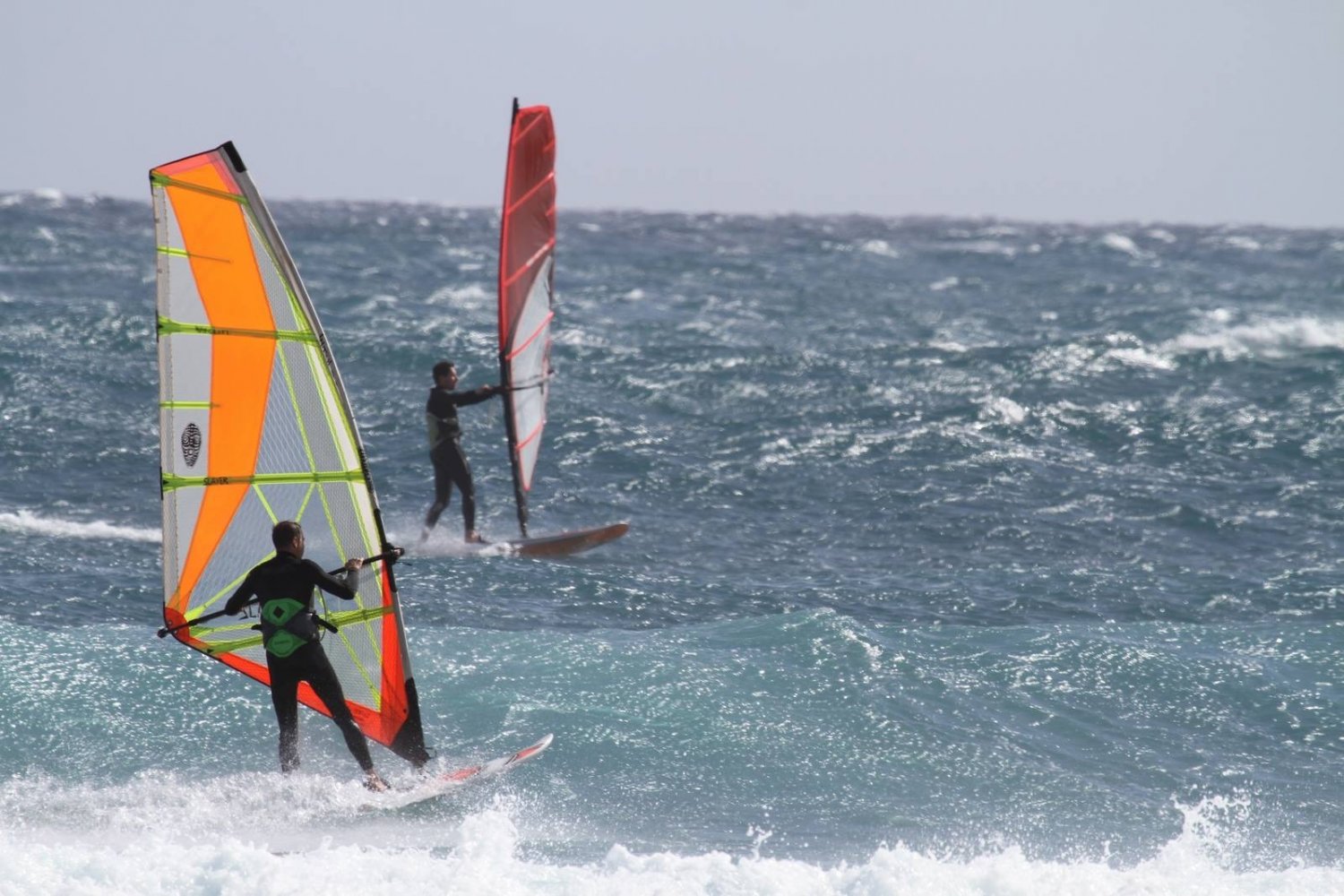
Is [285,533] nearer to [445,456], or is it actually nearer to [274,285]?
[274,285]

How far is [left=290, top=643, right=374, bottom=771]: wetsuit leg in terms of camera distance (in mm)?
5961

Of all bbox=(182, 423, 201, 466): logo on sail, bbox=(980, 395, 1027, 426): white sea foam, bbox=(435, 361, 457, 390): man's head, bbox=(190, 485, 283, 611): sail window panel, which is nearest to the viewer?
bbox=(182, 423, 201, 466): logo on sail

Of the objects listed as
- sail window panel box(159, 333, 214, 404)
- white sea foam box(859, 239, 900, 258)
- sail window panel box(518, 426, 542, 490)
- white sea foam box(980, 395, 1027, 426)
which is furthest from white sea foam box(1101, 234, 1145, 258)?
sail window panel box(159, 333, 214, 404)

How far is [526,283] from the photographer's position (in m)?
10.8

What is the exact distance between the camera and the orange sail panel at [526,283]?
10.4m

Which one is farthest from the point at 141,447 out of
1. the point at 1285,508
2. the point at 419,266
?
the point at 419,266

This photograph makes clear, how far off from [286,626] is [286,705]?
0.37 metres

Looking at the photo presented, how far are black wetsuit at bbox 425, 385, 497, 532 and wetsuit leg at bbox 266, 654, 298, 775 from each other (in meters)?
4.54

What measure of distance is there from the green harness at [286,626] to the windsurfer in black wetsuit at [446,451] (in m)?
4.70

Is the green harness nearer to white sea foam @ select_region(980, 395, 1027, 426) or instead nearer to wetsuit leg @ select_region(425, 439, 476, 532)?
wetsuit leg @ select_region(425, 439, 476, 532)

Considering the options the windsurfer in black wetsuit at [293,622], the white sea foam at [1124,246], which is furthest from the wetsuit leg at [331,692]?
the white sea foam at [1124,246]

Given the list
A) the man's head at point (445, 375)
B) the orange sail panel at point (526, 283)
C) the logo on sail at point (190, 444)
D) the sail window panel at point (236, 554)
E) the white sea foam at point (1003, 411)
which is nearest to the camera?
the logo on sail at point (190, 444)

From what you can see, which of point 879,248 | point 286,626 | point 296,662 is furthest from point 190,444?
point 879,248

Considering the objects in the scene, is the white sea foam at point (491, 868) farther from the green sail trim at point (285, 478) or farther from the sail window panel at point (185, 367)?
the sail window panel at point (185, 367)
